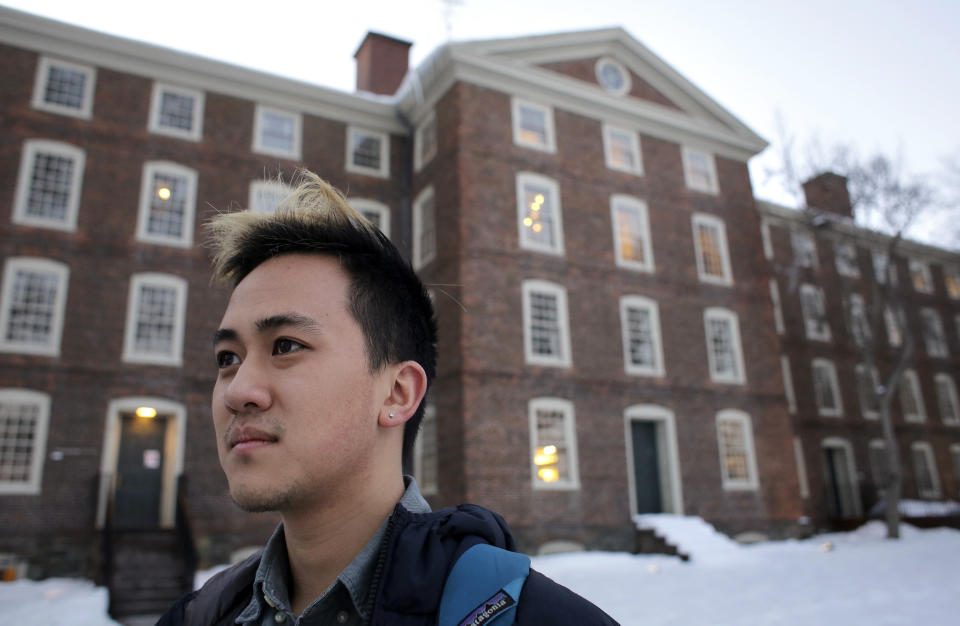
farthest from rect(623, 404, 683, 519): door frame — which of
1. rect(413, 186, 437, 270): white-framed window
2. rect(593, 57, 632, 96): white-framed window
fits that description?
rect(593, 57, 632, 96): white-framed window

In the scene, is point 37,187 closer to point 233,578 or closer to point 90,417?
point 90,417

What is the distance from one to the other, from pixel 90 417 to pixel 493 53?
1420 cm

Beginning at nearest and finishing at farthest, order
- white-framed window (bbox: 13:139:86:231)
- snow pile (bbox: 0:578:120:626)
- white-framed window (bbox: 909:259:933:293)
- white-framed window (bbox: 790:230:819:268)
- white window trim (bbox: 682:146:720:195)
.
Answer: snow pile (bbox: 0:578:120:626) < white-framed window (bbox: 13:139:86:231) < white window trim (bbox: 682:146:720:195) < white-framed window (bbox: 790:230:819:268) < white-framed window (bbox: 909:259:933:293)

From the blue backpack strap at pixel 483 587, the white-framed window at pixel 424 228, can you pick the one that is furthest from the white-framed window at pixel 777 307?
the blue backpack strap at pixel 483 587

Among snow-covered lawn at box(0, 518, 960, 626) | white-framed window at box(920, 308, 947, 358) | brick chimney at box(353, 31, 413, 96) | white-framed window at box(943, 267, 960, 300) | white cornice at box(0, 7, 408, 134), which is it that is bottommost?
snow-covered lawn at box(0, 518, 960, 626)

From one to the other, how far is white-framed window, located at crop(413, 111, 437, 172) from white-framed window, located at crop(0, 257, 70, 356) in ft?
32.7

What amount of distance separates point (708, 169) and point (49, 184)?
19.6 metres

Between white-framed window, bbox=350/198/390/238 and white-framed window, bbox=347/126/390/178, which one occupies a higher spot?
white-framed window, bbox=347/126/390/178

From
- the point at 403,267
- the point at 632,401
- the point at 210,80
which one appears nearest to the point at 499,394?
the point at 632,401

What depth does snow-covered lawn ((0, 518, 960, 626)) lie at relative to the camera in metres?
9.15

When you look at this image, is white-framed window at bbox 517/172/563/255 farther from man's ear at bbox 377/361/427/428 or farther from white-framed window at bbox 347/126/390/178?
man's ear at bbox 377/361/427/428

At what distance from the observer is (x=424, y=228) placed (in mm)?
19938

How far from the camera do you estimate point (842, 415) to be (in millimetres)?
28469

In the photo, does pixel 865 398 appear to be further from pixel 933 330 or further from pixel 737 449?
pixel 737 449
